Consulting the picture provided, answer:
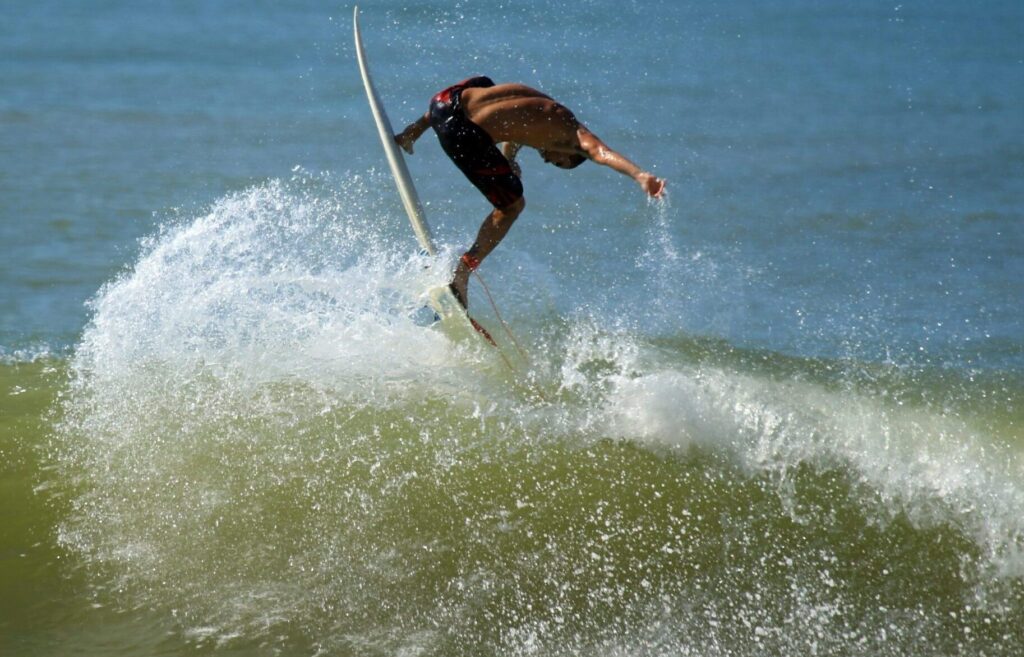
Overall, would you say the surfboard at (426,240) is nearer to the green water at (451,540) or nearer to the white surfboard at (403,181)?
the white surfboard at (403,181)

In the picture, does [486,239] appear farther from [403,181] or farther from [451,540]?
[451,540]

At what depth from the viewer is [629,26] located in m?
15.1

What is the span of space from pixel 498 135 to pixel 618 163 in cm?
72

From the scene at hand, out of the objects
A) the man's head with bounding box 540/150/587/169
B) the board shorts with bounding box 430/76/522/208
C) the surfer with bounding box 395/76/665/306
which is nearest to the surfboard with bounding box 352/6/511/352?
the surfer with bounding box 395/76/665/306

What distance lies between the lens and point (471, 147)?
18.3 feet

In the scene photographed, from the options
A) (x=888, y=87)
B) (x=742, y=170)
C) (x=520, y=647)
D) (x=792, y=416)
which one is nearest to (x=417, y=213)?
(x=792, y=416)

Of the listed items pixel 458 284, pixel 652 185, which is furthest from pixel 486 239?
pixel 652 185

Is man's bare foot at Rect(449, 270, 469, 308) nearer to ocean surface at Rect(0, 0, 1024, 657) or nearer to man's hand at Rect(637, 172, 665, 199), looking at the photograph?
ocean surface at Rect(0, 0, 1024, 657)

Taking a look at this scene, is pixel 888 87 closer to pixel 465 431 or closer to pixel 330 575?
pixel 465 431

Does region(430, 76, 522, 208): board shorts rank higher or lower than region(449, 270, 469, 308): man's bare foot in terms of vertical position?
higher

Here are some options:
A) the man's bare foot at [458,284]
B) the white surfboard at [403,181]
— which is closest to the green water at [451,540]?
the man's bare foot at [458,284]

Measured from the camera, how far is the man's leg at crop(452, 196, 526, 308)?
228 inches

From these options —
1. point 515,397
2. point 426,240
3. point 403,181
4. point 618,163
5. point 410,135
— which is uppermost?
point 410,135

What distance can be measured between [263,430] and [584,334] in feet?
6.83
